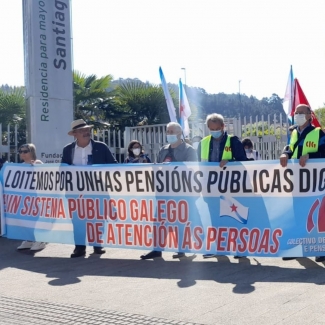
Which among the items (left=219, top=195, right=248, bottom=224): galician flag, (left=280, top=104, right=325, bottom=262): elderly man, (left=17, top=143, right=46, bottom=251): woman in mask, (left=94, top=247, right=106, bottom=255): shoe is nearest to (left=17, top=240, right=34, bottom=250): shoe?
(left=17, top=143, right=46, bottom=251): woman in mask

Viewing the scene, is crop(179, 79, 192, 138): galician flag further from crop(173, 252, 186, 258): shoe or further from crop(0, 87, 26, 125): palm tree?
crop(0, 87, 26, 125): palm tree

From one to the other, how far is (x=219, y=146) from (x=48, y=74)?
15.1 feet

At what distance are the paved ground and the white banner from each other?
347cm

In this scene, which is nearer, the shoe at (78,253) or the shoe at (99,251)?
the shoe at (78,253)

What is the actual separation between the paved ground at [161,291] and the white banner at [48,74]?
11.4 feet

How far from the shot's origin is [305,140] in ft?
22.5

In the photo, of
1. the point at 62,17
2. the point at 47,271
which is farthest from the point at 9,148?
the point at 47,271

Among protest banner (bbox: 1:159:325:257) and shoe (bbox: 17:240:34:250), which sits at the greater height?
protest banner (bbox: 1:159:325:257)

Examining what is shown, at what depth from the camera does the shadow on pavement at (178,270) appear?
604 centimetres

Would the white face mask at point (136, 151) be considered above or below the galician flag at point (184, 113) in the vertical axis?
below

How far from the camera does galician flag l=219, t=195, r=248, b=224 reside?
686 centimetres

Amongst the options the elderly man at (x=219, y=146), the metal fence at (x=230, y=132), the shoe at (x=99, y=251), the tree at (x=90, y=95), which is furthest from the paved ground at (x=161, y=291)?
the tree at (x=90, y=95)

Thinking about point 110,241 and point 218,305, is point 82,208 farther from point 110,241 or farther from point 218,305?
point 218,305

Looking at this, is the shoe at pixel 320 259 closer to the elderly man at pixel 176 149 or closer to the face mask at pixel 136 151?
the elderly man at pixel 176 149
